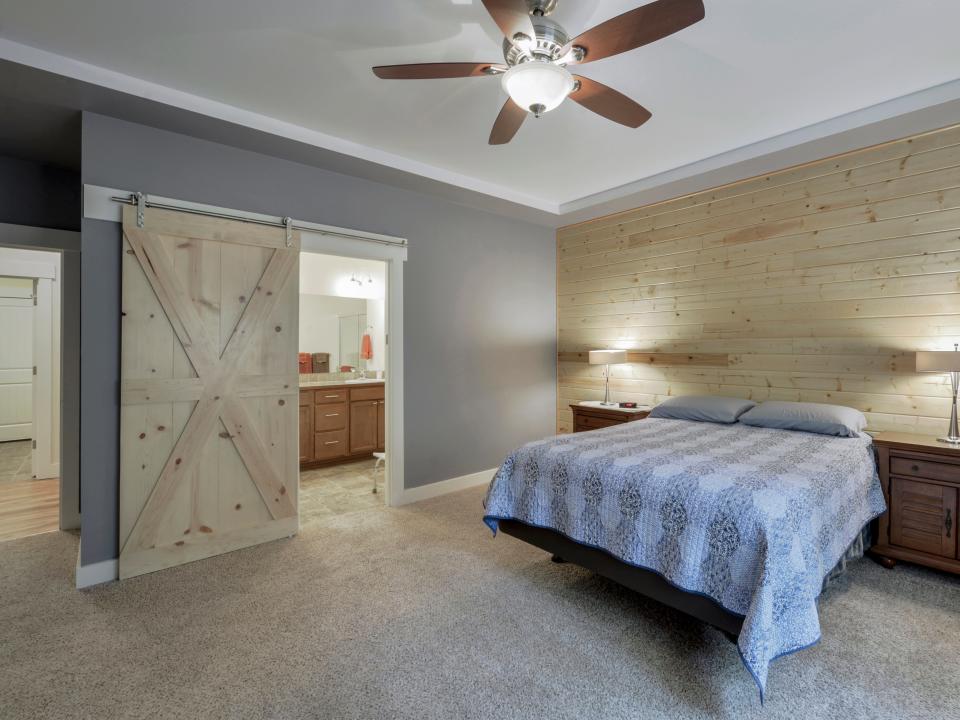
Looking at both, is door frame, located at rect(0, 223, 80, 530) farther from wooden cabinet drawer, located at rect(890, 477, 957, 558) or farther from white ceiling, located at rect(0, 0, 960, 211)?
wooden cabinet drawer, located at rect(890, 477, 957, 558)

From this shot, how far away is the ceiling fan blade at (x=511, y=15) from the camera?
1.70 m

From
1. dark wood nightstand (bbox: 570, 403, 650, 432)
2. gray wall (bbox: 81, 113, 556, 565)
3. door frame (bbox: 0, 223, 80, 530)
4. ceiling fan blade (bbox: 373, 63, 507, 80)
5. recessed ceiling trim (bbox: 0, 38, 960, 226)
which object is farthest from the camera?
dark wood nightstand (bbox: 570, 403, 650, 432)

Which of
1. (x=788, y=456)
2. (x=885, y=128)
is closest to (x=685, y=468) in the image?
(x=788, y=456)

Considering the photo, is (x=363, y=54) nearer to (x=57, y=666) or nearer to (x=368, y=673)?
(x=368, y=673)

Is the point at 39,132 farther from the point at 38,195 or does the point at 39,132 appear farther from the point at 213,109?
the point at 213,109

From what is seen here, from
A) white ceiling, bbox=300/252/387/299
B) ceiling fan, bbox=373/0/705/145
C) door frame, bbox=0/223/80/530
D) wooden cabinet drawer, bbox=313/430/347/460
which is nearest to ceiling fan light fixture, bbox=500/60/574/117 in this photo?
ceiling fan, bbox=373/0/705/145

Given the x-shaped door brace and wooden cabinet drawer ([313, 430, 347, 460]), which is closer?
the x-shaped door brace

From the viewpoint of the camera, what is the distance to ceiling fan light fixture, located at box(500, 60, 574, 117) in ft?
6.13

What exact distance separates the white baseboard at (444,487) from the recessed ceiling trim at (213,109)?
101 inches

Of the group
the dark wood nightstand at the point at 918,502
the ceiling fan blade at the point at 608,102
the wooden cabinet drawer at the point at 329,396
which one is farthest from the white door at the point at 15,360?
the dark wood nightstand at the point at 918,502

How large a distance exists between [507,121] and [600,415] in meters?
2.78

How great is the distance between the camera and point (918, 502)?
2729 mm

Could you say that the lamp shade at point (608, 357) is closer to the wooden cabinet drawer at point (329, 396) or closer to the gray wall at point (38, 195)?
the wooden cabinet drawer at point (329, 396)

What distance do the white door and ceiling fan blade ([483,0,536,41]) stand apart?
24.8 feet
